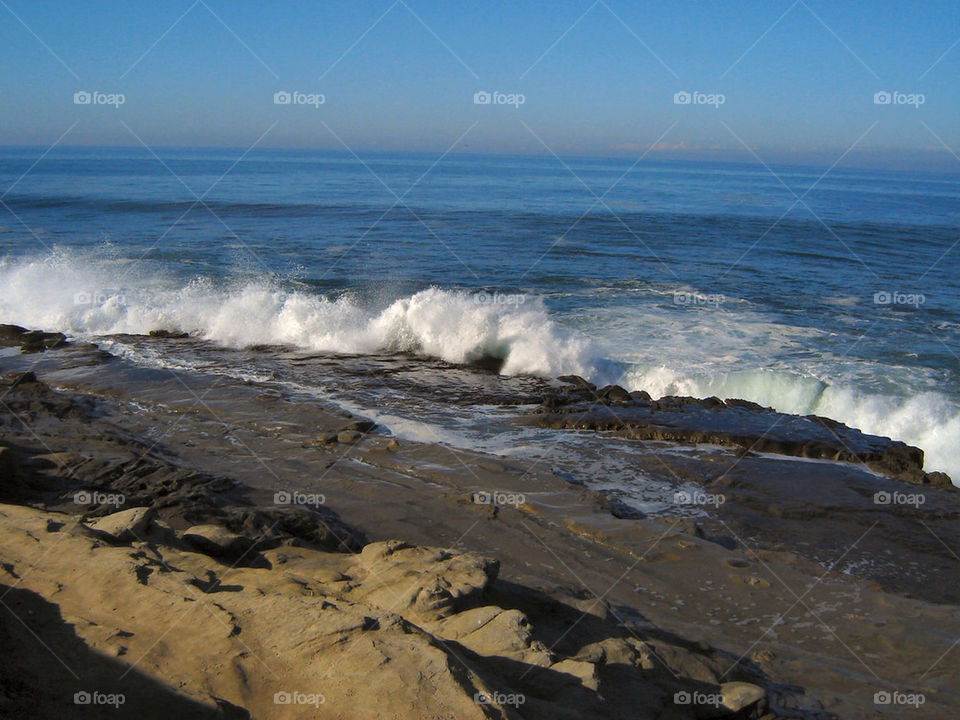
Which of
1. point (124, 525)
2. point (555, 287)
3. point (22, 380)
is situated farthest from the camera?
point (555, 287)

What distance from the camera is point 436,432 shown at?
31.9 feet

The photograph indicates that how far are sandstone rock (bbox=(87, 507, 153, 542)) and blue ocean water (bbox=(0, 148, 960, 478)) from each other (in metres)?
8.43

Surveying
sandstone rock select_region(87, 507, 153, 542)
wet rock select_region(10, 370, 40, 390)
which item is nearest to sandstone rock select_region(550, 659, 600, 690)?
sandstone rock select_region(87, 507, 153, 542)

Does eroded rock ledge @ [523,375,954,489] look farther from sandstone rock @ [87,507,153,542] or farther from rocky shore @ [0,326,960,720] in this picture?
sandstone rock @ [87,507,153,542]

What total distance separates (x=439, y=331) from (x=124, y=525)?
31.1ft

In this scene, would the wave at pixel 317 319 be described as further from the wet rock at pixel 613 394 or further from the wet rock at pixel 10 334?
the wet rock at pixel 613 394

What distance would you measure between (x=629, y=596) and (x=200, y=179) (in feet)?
169

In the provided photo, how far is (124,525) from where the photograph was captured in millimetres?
5305

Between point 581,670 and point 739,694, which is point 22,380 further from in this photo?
point 739,694

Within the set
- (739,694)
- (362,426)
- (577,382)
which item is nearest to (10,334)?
(362,426)

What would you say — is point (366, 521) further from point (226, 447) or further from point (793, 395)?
point (793, 395)

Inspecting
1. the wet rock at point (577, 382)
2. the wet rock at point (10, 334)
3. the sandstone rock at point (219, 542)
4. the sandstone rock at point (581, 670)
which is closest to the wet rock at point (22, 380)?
the wet rock at point (10, 334)

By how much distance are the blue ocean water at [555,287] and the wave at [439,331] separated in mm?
41

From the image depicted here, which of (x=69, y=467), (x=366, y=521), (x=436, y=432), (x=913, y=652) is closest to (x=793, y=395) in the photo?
(x=436, y=432)
